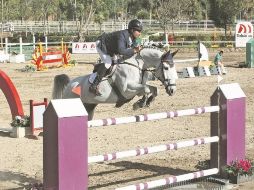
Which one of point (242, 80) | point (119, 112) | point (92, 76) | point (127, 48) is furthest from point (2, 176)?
point (242, 80)

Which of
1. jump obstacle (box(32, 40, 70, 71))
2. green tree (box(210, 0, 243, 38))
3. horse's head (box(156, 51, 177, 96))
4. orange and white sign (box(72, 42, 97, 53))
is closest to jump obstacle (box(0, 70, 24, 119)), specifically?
horse's head (box(156, 51, 177, 96))

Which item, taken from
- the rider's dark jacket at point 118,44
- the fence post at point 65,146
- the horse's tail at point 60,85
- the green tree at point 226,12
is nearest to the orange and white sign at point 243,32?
the horse's tail at point 60,85

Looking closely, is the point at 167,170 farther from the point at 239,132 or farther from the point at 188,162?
the point at 239,132

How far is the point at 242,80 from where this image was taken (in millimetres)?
18453

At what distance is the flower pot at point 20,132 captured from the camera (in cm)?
952

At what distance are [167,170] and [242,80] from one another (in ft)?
38.8

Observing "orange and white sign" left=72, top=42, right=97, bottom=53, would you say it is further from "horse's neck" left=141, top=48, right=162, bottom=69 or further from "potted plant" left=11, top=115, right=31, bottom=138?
"horse's neck" left=141, top=48, right=162, bottom=69

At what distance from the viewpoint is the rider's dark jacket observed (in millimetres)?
7035

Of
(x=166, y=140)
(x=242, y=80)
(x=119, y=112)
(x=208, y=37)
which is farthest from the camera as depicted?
(x=208, y=37)

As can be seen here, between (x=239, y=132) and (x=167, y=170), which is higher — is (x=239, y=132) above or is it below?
above

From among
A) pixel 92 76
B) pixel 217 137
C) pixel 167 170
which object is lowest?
pixel 167 170

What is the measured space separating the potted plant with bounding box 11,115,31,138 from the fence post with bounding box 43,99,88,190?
14.8 ft

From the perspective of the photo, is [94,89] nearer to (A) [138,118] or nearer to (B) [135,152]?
(A) [138,118]

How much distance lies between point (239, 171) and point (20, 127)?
4.46m
